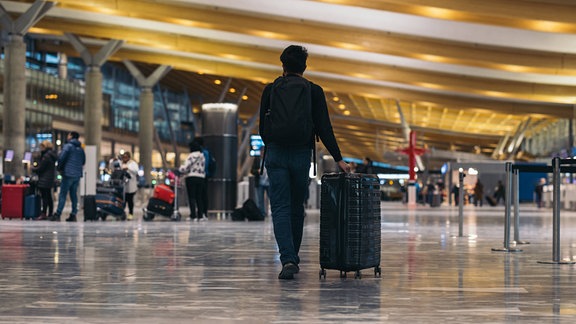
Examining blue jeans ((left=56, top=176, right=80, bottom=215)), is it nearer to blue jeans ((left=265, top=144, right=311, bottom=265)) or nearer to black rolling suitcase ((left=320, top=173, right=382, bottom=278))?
blue jeans ((left=265, top=144, right=311, bottom=265))

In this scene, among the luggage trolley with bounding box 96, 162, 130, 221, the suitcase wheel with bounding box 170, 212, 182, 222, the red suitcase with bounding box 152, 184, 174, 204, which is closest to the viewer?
the luggage trolley with bounding box 96, 162, 130, 221

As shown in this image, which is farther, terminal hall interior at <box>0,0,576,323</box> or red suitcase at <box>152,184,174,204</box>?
red suitcase at <box>152,184,174,204</box>

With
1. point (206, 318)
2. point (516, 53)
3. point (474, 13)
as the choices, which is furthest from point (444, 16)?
point (206, 318)

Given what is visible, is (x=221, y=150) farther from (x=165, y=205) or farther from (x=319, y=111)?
(x=319, y=111)

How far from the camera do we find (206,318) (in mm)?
4609

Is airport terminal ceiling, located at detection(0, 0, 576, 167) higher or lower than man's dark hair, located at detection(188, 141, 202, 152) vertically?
higher

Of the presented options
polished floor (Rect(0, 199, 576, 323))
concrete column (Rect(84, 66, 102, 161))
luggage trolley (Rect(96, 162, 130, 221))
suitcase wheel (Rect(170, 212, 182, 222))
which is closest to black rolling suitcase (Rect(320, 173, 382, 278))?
polished floor (Rect(0, 199, 576, 323))

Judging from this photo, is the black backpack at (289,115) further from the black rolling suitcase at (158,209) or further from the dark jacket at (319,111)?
the black rolling suitcase at (158,209)

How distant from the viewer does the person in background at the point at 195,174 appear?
20627 millimetres

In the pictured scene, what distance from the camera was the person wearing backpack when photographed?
269 inches

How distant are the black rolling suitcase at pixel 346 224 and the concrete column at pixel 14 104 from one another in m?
27.1

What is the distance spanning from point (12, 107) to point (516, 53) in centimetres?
1699

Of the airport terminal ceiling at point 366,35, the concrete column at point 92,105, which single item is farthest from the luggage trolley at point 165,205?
the concrete column at point 92,105

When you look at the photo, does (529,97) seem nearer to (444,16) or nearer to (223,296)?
(444,16)
